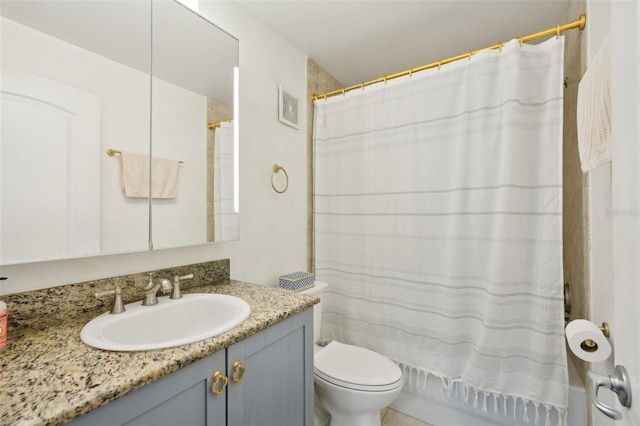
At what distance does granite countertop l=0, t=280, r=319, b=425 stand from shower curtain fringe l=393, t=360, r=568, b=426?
1267 millimetres

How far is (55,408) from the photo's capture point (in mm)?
508

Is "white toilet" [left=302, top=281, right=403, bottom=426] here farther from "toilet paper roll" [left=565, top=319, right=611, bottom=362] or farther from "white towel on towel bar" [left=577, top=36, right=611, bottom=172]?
"white towel on towel bar" [left=577, top=36, right=611, bottom=172]

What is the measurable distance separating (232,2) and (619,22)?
1.64m

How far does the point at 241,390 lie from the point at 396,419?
54.5 inches

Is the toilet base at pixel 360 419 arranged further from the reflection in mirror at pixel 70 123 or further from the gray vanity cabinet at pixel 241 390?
the reflection in mirror at pixel 70 123

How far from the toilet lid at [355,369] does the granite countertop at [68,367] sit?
28.1 inches

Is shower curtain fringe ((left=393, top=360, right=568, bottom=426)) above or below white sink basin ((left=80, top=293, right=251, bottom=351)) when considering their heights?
below

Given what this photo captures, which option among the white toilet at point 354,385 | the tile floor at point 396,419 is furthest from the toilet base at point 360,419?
the tile floor at point 396,419

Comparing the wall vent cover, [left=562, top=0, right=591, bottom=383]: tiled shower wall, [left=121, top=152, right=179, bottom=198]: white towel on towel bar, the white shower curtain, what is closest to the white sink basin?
[left=121, top=152, right=179, bottom=198]: white towel on towel bar

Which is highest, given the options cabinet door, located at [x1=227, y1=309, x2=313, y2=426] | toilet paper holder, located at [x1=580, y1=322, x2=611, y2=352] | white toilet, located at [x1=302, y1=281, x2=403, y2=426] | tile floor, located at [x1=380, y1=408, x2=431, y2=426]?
toilet paper holder, located at [x1=580, y1=322, x2=611, y2=352]

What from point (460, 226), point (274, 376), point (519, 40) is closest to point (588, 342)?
point (460, 226)

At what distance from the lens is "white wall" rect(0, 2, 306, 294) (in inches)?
57.5

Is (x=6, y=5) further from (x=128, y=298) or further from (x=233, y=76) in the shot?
(x=128, y=298)

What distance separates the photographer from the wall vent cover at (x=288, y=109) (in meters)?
1.80
